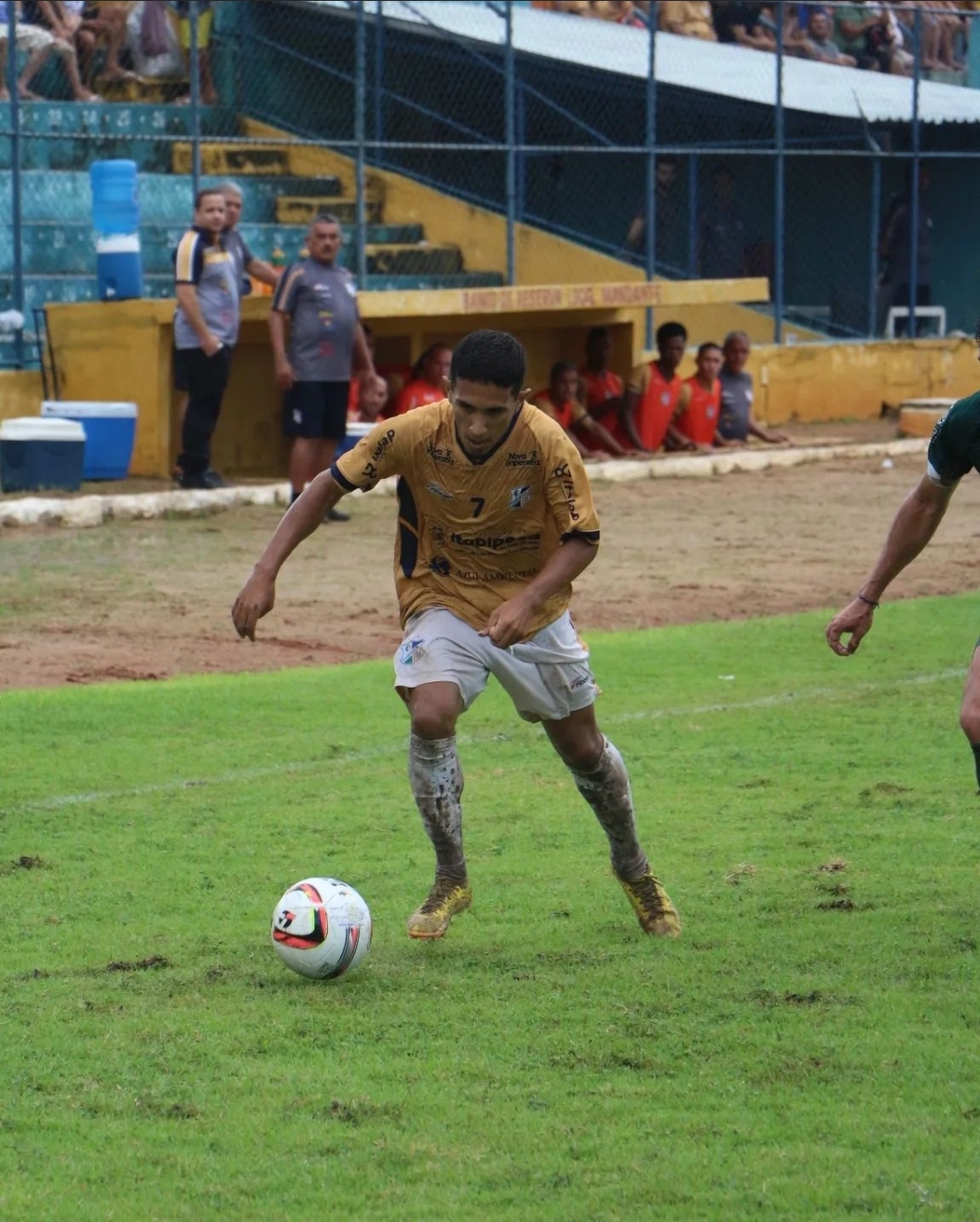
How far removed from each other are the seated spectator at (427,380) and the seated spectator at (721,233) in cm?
734

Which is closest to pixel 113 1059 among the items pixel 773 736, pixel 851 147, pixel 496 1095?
pixel 496 1095

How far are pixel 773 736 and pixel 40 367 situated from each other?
968 cm

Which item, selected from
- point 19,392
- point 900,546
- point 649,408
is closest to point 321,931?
point 900,546

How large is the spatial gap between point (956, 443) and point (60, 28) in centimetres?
1708

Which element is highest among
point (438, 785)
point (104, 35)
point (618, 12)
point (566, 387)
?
point (618, 12)

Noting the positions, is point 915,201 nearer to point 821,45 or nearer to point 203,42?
point 821,45

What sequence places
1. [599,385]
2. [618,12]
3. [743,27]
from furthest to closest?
[743,27] → [618,12] → [599,385]

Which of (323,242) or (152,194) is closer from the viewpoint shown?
(323,242)

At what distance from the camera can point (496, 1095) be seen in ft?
14.4

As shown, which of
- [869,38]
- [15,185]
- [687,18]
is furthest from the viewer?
[869,38]

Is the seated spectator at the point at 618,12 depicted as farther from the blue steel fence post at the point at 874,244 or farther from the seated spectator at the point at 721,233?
the blue steel fence post at the point at 874,244

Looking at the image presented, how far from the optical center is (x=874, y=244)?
23.7 metres

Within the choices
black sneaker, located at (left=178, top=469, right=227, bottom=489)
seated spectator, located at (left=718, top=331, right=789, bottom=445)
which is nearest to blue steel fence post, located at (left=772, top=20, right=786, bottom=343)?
seated spectator, located at (left=718, top=331, right=789, bottom=445)

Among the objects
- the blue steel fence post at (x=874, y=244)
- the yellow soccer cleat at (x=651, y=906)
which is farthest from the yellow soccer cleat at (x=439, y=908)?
the blue steel fence post at (x=874, y=244)
